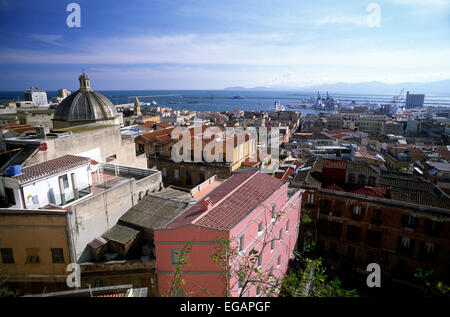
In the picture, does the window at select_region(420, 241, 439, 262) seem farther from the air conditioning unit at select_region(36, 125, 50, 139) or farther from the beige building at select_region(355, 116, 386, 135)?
the beige building at select_region(355, 116, 386, 135)

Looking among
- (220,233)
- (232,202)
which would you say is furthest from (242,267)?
(232,202)

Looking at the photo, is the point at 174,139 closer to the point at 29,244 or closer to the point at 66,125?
the point at 66,125

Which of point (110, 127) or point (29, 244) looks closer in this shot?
point (29, 244)

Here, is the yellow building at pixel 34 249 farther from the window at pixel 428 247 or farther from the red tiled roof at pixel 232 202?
the window at pixel 428 247

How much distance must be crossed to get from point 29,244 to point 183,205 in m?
8.37

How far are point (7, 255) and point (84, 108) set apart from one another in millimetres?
19617

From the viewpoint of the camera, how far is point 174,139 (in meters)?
30.4

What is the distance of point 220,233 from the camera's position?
12.6 metres

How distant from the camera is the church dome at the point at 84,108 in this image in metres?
29.9

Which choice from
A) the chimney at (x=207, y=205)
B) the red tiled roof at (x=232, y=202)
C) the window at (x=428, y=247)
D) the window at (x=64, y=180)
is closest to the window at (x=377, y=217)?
the window at (x=428, y=247)

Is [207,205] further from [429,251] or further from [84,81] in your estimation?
[84,81]

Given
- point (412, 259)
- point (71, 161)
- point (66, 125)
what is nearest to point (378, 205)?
point (412, 259)

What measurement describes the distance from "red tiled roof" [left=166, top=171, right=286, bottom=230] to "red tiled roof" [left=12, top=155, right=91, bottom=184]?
7038 millimetres

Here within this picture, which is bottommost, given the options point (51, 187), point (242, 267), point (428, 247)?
point (428, 247)
